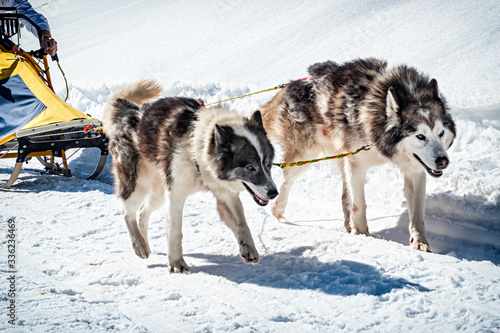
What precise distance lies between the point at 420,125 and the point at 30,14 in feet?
21.3

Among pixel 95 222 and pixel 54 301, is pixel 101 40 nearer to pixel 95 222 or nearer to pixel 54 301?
pixel 95 222

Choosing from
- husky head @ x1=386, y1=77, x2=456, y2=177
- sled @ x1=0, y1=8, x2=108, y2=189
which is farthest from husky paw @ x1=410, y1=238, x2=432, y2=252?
sled @ x1=0, y1=8, x2=108, y2=189

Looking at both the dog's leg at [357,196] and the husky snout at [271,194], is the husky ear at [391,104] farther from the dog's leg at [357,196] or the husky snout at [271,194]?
the husky snout at [271,194]

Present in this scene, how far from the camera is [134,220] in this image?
13.5 feet

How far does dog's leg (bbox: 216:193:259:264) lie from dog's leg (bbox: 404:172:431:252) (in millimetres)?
1454

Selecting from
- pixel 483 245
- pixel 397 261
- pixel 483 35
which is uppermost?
pixel 483 35

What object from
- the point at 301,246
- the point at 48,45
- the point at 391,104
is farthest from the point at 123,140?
the point at 48,45

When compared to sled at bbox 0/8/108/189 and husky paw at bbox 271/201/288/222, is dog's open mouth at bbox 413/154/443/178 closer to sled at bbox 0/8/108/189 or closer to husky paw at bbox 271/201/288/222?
husky paw at bbox 271/201/288/222

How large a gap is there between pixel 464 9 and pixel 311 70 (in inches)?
312

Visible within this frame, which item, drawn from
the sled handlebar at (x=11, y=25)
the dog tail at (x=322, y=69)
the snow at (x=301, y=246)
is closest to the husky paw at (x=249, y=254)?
the snow at (x=301, y=246)

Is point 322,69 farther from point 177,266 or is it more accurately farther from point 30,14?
point 30,14

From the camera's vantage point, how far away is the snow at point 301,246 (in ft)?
8.47

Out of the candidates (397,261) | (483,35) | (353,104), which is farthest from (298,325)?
(483,35)

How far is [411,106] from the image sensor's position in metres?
3.69
